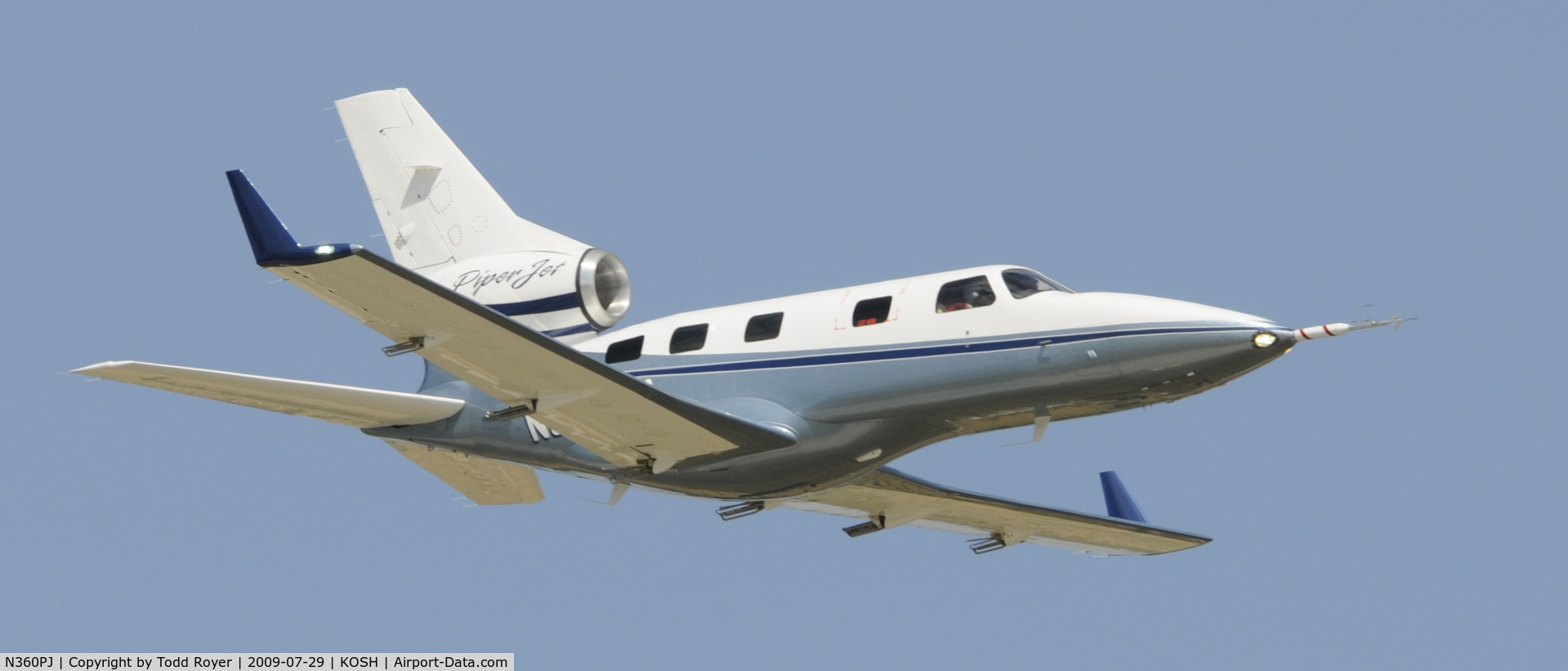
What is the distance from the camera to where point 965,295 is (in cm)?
2392

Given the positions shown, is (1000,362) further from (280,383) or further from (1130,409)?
(280,383)

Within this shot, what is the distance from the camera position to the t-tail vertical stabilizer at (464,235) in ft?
87.3

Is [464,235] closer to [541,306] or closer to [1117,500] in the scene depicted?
[541,306]

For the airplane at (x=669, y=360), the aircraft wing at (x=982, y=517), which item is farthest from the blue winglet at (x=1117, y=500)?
the airplane at (x=669, y=360)

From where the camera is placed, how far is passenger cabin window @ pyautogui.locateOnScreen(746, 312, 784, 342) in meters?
25.2

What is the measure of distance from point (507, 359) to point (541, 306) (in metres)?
4.01

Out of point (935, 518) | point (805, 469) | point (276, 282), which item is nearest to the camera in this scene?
point (276, 282)

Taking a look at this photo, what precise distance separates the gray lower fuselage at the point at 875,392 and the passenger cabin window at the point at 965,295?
19.6 inches

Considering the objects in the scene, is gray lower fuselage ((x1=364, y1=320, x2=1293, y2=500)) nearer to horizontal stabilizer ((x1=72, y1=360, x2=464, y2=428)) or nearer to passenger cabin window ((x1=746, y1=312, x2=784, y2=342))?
passenger cabin window ((x1=746, y1=312, x2=784, y2=342))

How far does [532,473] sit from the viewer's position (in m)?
29.0

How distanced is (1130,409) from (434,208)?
12.1 m

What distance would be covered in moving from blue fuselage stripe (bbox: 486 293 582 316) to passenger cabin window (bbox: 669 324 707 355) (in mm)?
1605

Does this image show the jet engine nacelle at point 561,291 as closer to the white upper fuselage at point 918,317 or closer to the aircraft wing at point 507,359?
the white upper fuselage at point 918,317

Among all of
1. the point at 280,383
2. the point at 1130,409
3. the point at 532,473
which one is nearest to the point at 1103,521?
the point at 1130,409
